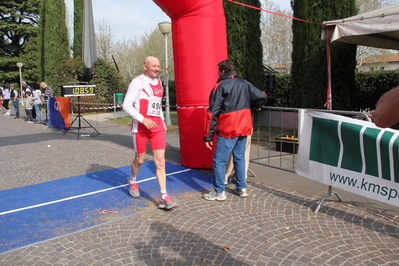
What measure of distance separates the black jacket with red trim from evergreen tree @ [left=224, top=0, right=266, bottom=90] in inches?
264

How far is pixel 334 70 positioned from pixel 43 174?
8.24 metres

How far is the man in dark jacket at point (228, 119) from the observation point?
442 cm

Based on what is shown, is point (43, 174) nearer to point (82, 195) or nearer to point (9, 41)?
point (82, 195)

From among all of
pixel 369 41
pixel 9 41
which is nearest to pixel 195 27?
pixel 369 41

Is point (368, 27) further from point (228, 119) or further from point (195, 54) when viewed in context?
point (228, 119)

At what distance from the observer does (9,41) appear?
4853 cm

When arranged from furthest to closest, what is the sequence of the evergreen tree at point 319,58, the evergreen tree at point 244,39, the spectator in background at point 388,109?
the evergreen tree at point 244,39, the evergreen tree at point 319,58, the spectator in background at point 388,109

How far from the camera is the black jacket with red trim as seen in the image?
441 centimetres

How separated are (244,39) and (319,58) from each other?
8.45 ft

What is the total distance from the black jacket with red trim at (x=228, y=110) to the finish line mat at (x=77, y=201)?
1.14 m

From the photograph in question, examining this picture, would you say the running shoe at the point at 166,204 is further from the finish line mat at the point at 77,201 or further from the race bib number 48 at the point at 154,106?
the race bib number 48 at the point at 154,106

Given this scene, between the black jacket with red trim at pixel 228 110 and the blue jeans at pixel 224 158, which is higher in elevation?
the black jacket with red trim at pixel 228 110

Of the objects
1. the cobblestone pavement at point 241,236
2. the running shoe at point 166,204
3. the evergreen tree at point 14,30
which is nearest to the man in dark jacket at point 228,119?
the cobblestone pavement at point 241,236

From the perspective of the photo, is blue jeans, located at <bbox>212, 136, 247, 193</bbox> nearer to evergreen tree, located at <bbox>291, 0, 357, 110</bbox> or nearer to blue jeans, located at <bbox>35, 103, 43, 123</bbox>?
evergreen tree, located at <bbox>291, 0, 357, 110</bbox>
